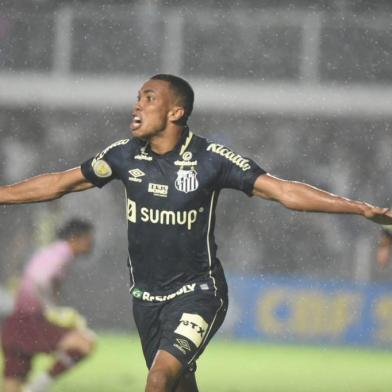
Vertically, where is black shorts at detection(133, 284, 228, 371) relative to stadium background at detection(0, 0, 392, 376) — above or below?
below

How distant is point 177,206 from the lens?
5.81 meters

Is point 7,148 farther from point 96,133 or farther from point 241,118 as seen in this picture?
point 241,118

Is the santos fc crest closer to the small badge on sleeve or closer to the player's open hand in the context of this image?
the small badge on sleeve

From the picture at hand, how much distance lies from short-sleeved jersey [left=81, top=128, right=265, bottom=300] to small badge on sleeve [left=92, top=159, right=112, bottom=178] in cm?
8

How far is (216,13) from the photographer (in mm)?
10430

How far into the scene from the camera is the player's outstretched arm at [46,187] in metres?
6.07

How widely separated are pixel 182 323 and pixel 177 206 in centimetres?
55

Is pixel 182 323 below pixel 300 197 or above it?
below

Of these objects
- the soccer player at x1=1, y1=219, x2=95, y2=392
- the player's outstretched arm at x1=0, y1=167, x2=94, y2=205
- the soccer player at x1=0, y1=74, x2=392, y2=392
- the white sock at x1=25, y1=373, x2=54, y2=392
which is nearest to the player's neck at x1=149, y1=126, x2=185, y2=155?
the soccer player at x1=0, y1=74, x2=392, y2=392

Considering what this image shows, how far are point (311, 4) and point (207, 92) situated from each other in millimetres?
1208

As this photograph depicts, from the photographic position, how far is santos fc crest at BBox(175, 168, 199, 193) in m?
5.80

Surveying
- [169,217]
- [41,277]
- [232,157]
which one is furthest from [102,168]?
[41,277]

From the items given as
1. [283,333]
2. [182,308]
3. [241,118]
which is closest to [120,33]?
[241,118]

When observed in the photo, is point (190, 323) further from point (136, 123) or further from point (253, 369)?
point (253, 369)
